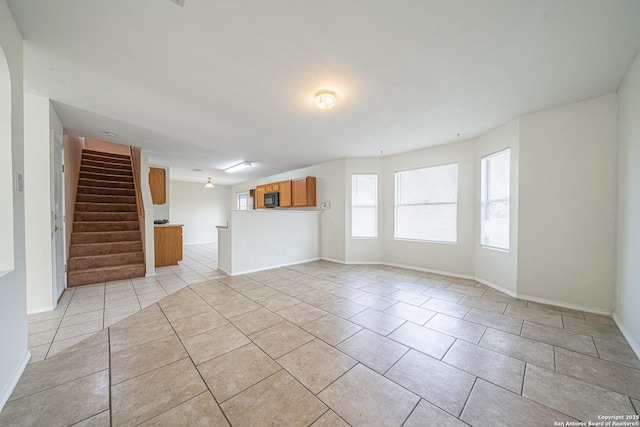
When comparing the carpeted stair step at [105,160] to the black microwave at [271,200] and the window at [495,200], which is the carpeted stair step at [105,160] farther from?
the window at [495,200]

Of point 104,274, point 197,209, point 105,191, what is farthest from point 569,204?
point 197,209

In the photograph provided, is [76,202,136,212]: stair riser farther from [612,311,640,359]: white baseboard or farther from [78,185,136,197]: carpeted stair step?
[612,311,640,359]: white baseboard

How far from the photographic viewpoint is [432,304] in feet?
10.2

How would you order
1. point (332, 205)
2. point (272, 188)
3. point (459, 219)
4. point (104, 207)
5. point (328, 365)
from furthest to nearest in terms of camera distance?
point (272, 188) → point (332, 205) → point (104, 207) → point (459, 219) → point (328, 365)

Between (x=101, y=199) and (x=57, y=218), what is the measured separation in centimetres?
259

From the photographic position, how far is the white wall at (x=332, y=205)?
574 cm

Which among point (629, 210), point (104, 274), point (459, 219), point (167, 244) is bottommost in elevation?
point (104, 274)

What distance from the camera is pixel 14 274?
5.42 feet

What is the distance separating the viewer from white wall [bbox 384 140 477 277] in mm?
4285

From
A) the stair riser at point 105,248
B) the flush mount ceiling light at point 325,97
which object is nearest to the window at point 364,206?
the flush mount ceiling light at point 325,97

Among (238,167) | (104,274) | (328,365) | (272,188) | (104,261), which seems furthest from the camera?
(272,188)

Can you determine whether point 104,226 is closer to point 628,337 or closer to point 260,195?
point 260,195

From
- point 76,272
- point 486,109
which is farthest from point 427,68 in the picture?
point 76,272

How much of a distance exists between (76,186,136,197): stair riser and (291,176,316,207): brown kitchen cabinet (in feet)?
13.6
